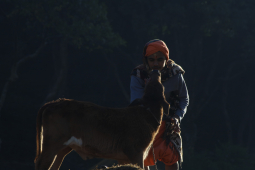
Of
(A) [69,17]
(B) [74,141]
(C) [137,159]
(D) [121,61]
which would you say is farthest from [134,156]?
(D) [121,61]

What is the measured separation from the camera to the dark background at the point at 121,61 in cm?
1417

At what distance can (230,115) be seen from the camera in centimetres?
1984

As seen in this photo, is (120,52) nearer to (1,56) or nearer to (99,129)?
(1,56)

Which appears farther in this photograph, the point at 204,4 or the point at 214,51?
the point at 214,51

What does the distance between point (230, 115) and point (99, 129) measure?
17342mm

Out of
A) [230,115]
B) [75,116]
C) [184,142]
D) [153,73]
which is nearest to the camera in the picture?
[75,116]

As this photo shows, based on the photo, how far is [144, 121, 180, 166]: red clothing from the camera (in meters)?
4.50

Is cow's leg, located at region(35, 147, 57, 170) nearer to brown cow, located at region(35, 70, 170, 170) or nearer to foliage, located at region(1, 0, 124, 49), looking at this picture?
brown cow, located at region(35, 70, 170, 170)

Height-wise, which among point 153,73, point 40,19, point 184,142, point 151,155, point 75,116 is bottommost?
point 184,142

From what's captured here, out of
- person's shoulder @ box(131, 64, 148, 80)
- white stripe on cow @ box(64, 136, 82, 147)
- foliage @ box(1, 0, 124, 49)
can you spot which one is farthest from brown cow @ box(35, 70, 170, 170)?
foliage @ box(1, 0, 124, 49)

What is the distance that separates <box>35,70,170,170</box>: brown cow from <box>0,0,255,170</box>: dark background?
32.2 ft

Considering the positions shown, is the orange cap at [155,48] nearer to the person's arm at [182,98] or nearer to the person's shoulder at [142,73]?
the person's shoulder at [142,73]

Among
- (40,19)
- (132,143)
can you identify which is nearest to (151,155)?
(132,143)

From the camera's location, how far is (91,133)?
385cm
